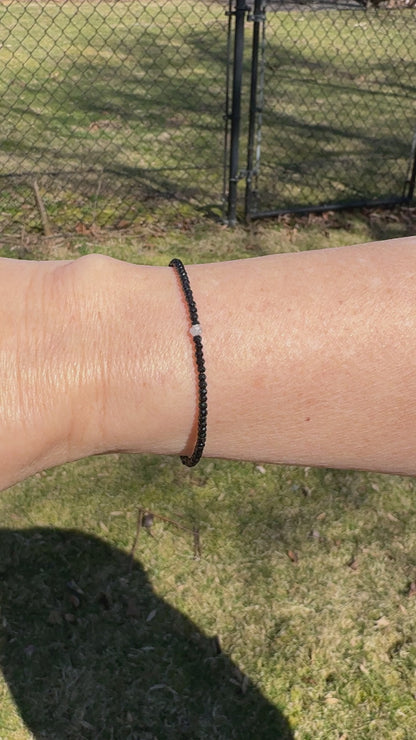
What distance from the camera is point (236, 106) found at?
595 centimetres

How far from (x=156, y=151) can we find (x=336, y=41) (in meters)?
7.03

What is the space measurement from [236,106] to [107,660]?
4706mm

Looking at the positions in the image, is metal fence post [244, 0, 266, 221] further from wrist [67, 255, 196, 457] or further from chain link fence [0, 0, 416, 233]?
wrist [67, 255, 196, 457]

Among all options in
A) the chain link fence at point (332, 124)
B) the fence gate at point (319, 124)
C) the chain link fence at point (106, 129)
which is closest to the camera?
the fence gate at point (319, 124)

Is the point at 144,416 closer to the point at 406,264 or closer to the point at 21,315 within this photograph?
the point at 21,315

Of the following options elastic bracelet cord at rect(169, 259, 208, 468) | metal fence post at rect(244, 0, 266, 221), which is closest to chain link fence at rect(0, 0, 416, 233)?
metal fence post at rect(244, 0, 266, 221)

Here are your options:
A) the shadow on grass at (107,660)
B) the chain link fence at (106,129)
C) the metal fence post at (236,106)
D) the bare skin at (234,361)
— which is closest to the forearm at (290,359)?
the bare skin at (234,361)

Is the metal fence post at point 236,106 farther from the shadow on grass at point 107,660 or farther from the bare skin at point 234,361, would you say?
the bare skin at point 234,361

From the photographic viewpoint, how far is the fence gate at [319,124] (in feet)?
20.6

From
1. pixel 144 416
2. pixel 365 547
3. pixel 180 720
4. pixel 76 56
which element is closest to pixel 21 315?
pixel 144 416

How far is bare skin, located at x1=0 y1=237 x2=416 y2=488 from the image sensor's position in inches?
44.8

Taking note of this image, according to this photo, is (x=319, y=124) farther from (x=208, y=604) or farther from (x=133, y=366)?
(x=133, y=366)

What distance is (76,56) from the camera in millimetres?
11078

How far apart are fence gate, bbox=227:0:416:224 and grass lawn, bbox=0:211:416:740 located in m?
3.43
